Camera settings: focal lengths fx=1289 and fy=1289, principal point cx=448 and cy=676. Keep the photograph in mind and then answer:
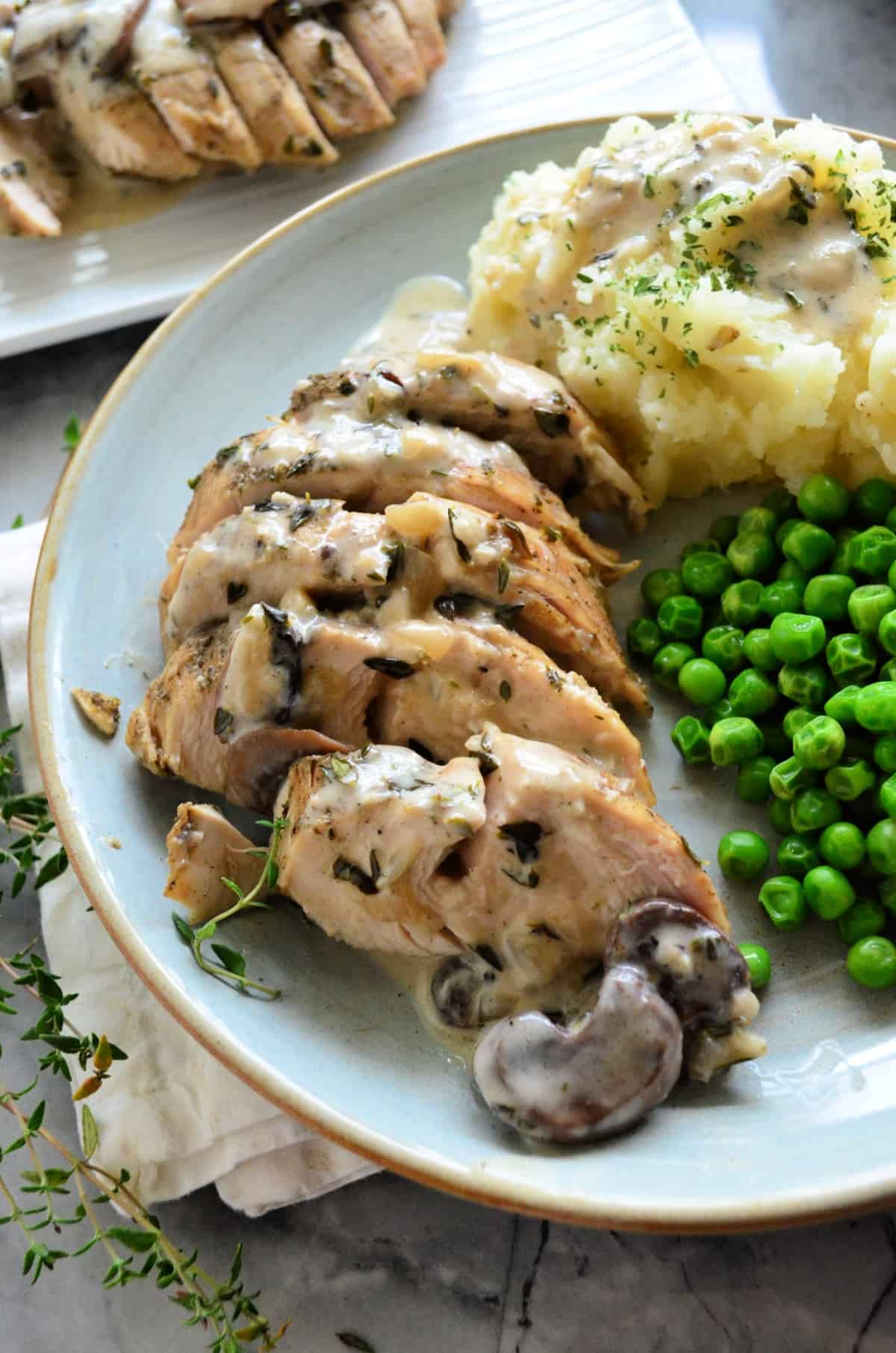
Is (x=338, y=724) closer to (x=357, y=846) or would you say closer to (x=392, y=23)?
(x=357, y=846)

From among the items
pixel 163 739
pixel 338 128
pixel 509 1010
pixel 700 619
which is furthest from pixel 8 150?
pixel 509 1010

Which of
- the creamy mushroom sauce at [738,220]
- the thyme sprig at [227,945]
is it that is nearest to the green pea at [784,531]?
the creamy mushroom sauce at [738,220]

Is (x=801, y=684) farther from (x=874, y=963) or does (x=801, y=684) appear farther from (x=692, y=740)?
(x=874, y=963)

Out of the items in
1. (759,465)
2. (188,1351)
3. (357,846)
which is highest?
(357,846)

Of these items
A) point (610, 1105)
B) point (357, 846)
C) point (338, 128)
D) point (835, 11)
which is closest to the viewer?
point (610, 1105)

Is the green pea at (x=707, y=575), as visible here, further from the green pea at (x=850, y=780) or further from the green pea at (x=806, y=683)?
the green pea at (x=850, y=780)

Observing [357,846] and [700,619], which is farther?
[700,619]
